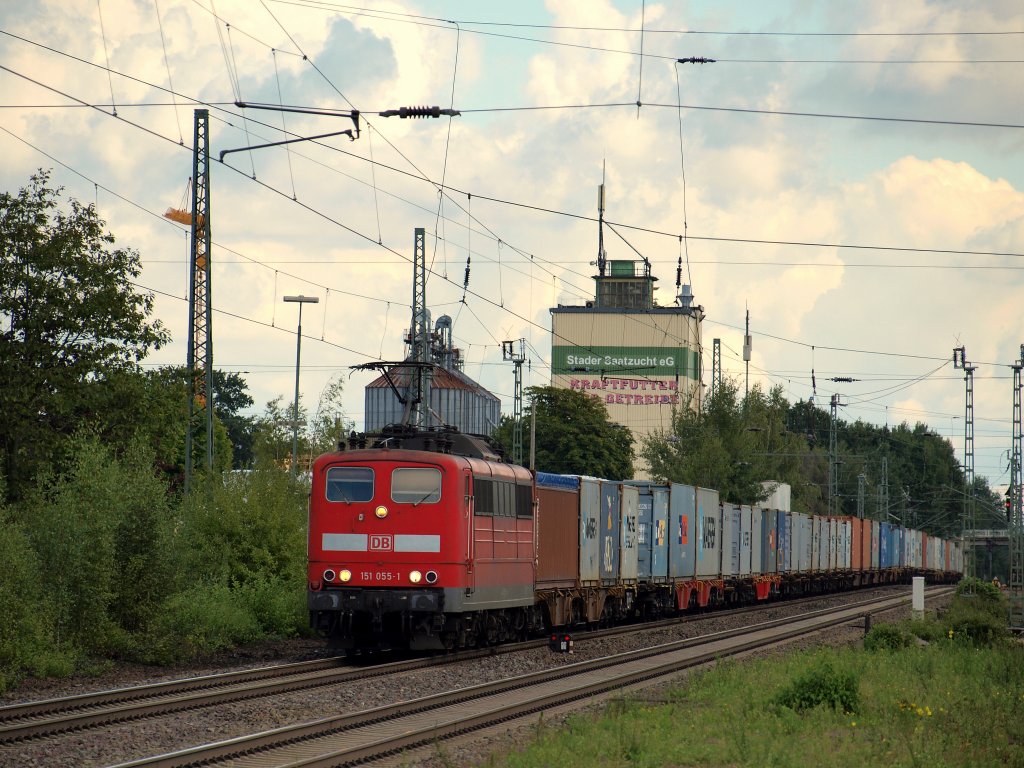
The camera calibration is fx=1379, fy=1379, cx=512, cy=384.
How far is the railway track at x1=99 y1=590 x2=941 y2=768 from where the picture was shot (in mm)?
13055

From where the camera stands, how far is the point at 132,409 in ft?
93.2

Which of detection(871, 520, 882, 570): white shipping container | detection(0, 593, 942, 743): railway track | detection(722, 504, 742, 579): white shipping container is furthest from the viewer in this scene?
detection(871, 520, 882, 570): white shipping container

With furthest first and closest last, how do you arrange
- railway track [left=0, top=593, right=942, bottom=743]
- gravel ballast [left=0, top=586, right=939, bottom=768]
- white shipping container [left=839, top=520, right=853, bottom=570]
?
1. white shipping container [left=839, top=520, right=853, bottom=570]
2. railway track [left=0, top=593, right=942, bottom=743]
3. gravel ballast [left=0, top=586, right=939, bottom=768]

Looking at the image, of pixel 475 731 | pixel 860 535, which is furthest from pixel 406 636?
pixel 860 535

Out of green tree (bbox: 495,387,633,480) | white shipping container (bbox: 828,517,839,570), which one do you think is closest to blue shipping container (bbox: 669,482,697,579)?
white shipping container (bbox: 828,517,839,570)

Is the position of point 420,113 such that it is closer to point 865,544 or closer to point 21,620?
point 21,620

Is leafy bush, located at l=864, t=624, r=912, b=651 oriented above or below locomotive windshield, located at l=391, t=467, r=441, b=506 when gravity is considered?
below

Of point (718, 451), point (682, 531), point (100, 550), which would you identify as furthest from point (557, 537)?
point (718, 451)

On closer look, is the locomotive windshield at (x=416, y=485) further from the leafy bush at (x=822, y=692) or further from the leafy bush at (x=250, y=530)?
the leafy bush at (x=822, y=692)

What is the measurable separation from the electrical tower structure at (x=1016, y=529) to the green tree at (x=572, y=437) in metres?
47.2

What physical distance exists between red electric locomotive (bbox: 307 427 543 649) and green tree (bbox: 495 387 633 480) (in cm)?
6783

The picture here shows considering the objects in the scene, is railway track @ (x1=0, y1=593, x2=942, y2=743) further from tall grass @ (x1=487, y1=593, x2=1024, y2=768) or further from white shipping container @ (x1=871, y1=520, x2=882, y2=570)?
white shipping container @ (x1=871, y1=520, x2=882, y2=570)

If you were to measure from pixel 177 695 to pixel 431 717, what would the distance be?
138 inches

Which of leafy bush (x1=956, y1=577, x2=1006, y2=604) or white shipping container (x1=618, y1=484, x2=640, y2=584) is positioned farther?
leafy bush (x1=956, y1=577, x2=1006, y2=604)
